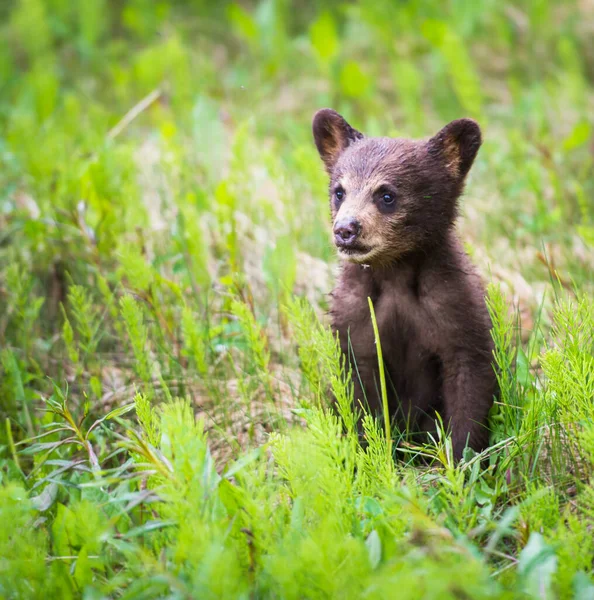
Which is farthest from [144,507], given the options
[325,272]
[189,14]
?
[189,14]

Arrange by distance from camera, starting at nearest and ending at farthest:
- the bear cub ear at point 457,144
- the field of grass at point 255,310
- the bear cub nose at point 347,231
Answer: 1. the field of grass at point 255,310
2. the bear cub nose at point 347,231
3. the bear cub ear at point 457,144

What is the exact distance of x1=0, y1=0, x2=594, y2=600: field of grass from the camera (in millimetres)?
2537

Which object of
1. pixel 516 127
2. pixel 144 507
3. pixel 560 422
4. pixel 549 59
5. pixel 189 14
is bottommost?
pixel 144 507

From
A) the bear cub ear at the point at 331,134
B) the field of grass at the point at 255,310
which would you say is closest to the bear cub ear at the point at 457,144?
the bear cub ear at the point at 331,134

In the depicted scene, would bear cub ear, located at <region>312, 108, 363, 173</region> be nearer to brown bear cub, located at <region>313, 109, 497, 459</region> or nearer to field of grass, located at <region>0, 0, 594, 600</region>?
brown bear cub, located at <region>313, 109, 497, 459</region>

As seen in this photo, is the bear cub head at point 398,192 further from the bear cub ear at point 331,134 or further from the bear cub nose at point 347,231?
the bear cub ear at point 331,134

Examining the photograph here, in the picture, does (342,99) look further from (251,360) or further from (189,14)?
(251,360)

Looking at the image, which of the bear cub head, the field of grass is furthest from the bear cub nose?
the field of grass

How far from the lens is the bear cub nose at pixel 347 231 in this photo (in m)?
3.72

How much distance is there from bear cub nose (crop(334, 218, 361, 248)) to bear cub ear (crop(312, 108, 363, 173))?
750 mm

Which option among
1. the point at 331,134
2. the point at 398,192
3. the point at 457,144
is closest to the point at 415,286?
the point at 398,192

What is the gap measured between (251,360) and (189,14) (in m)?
8.02

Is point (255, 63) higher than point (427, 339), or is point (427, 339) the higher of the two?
point (255, 63)

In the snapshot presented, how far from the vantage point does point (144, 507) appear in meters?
3.10
